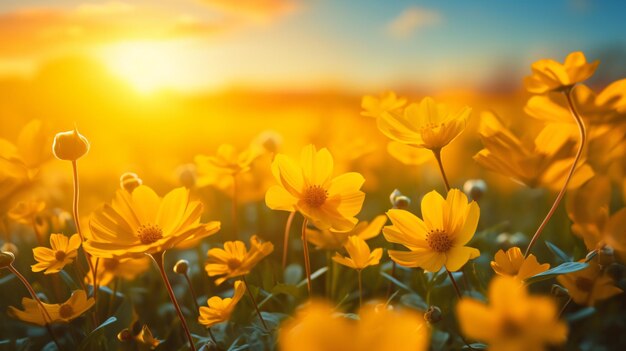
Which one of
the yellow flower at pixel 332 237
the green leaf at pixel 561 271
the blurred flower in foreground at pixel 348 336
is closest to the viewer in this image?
the blurred flower in foreground at pixel 348 336

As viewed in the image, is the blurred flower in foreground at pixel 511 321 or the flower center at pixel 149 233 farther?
the flower center at pixel 149 233

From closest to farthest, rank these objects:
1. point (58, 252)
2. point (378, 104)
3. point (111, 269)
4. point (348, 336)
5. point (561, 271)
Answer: point (348, 336)
point (561, 271)
point (58, 252)
point (111, 269)
point (378, 104)

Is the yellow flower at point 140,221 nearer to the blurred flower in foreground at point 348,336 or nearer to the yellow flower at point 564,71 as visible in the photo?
the blurred flower in foreground at point 348,336

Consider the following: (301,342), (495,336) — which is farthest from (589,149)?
(301,342)

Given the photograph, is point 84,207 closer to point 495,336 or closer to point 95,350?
point 95,350

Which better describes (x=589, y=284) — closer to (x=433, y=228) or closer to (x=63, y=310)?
(x=433, y=228)

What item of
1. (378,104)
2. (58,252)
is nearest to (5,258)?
(58,252)

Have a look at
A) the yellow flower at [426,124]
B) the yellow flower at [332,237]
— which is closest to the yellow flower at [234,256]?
the yellow flower at [332,237]
